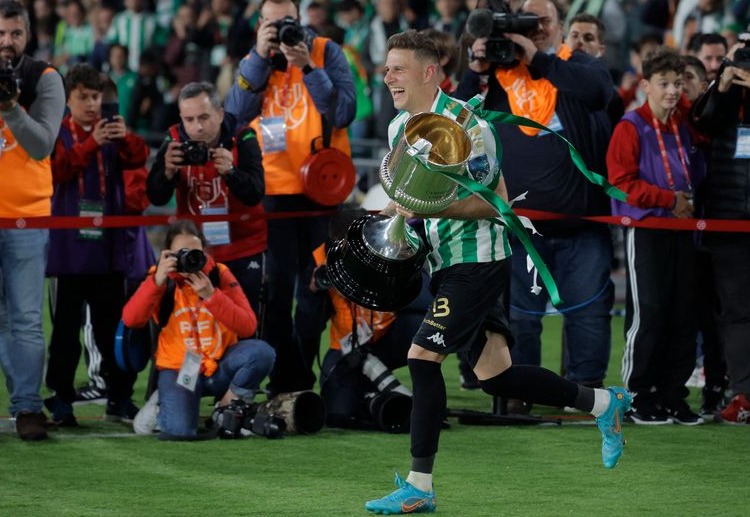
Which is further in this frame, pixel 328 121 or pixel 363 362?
pixel 328 121

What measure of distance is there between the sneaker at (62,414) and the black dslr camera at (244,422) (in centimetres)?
94

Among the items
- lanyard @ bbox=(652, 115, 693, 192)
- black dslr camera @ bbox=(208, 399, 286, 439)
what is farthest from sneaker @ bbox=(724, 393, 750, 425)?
black dslr camera @ bbox=(208, 399, 286, 439)

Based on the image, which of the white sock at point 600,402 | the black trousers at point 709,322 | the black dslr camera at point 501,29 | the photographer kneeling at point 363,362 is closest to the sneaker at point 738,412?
the black trousers at point 709,322

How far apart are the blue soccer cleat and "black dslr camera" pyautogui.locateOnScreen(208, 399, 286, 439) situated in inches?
79.2

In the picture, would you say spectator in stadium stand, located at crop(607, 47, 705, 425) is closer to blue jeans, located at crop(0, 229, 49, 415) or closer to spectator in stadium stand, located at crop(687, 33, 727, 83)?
spectator in stadium stand, located at crop(687, 33, 727, 83)

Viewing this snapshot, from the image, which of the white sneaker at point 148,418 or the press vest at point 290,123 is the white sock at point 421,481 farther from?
the press vest at point 290,123

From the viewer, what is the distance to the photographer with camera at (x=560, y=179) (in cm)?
848

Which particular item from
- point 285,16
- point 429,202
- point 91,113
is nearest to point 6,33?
point 91,113

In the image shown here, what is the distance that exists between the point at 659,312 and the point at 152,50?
11991 mm

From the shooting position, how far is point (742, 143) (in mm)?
8227

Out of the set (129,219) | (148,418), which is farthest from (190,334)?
(129,219)

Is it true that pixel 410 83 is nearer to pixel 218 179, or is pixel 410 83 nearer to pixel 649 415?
pixel 218 179

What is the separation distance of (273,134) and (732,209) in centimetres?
281

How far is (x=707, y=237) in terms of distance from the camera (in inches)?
331
